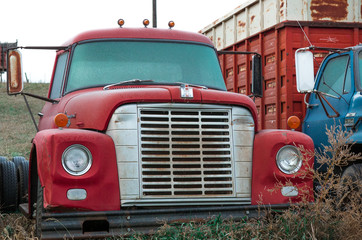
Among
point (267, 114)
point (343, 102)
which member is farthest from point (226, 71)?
point (343, 102)

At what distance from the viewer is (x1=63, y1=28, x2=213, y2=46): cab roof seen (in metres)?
6.28

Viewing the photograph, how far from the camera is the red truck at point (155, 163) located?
14.9 ft

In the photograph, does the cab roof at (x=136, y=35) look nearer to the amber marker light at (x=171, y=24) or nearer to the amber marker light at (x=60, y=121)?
the amber marker light at (x=171, y=24)

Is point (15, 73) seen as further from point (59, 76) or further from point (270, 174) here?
point (270, 174)

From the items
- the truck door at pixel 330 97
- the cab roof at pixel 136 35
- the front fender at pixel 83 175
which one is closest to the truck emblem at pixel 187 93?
the front fender at pixel 83 175

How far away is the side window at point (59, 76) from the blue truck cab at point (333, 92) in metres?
2.56

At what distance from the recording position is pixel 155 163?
4730mm

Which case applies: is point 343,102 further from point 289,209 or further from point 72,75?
point 72,75

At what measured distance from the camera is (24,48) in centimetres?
613

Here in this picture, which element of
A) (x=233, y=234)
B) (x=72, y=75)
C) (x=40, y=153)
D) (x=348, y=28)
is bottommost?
(x=233, y=234)

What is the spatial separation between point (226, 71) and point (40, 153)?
712cm

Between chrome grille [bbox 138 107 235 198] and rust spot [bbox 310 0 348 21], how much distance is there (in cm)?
415

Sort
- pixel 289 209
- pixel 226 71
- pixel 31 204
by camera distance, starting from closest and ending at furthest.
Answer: pixel 289 209 → pixel 31 204 → pixel 226 71

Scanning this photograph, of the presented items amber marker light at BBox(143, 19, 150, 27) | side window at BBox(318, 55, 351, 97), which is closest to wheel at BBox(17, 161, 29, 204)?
amber marker light at BBox(143, 19, 150, 27)
